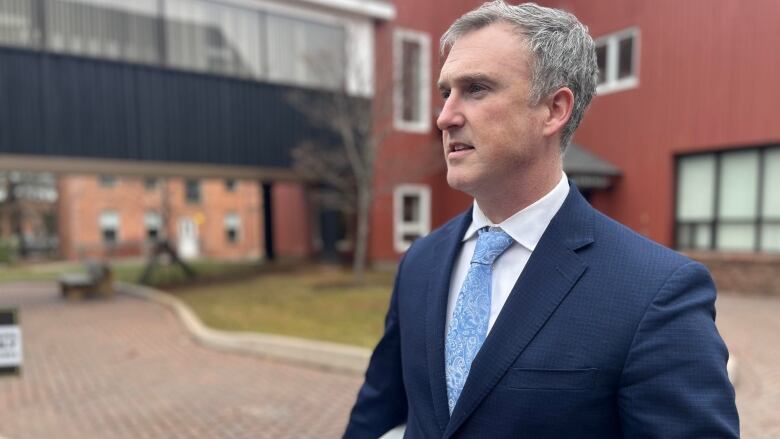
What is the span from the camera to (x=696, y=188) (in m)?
12.1

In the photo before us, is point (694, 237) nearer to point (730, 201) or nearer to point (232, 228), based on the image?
point (730, 201)

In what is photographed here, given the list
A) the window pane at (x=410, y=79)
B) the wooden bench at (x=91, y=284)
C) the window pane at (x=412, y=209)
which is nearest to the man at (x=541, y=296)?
the window pane at (x=410, y=79)

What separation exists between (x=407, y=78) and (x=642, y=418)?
13600mm

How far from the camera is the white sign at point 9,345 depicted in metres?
3.93

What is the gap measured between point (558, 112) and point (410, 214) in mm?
15320

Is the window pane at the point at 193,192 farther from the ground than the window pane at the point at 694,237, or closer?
farther from the ground

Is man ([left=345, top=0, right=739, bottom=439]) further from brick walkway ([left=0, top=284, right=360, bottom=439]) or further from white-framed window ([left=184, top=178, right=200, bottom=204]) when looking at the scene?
white-framed window ([left=184, top=178, right=200, bottom=204])

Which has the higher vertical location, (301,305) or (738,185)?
(738,185)

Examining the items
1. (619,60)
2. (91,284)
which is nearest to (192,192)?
(91,284)

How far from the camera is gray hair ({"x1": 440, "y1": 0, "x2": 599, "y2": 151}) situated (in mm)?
1182

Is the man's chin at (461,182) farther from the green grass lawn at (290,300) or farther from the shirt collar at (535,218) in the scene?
the green grass lawn at (290,300)

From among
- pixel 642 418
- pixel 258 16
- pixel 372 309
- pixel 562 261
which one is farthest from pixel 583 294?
pixel 258 16

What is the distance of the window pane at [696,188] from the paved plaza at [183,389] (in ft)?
12.0

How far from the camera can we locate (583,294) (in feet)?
3.76
